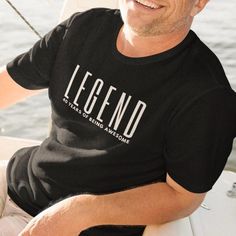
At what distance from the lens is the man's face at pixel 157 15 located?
1.25 m

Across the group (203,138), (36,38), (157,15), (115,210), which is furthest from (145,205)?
(36,38)

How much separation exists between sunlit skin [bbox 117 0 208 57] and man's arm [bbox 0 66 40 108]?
0.45 m

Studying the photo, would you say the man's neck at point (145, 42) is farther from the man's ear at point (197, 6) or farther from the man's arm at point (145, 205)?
the man's arm at point (145, 205)

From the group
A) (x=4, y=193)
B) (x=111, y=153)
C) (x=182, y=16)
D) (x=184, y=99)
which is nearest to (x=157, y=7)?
(x=182, y=16)

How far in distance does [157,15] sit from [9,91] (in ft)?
1.90

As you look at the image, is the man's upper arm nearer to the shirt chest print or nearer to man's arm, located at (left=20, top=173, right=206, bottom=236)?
man's arm, located at (left=20, top=173, right=206, bottom=236)

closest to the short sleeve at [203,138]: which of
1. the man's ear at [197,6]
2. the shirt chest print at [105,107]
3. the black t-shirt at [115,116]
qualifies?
the black t-shirt at [115,116]

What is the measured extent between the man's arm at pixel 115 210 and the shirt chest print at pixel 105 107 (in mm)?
160

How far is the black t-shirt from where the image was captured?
118cm

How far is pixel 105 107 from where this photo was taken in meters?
1.34

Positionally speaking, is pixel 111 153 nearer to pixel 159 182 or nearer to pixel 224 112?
pixel 159 182

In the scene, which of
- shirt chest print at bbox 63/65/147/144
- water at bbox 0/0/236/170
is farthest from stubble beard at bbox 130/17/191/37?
water at bbox 0/0/236/170

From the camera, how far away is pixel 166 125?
48.8 inches

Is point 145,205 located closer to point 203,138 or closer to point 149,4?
point 203,138
